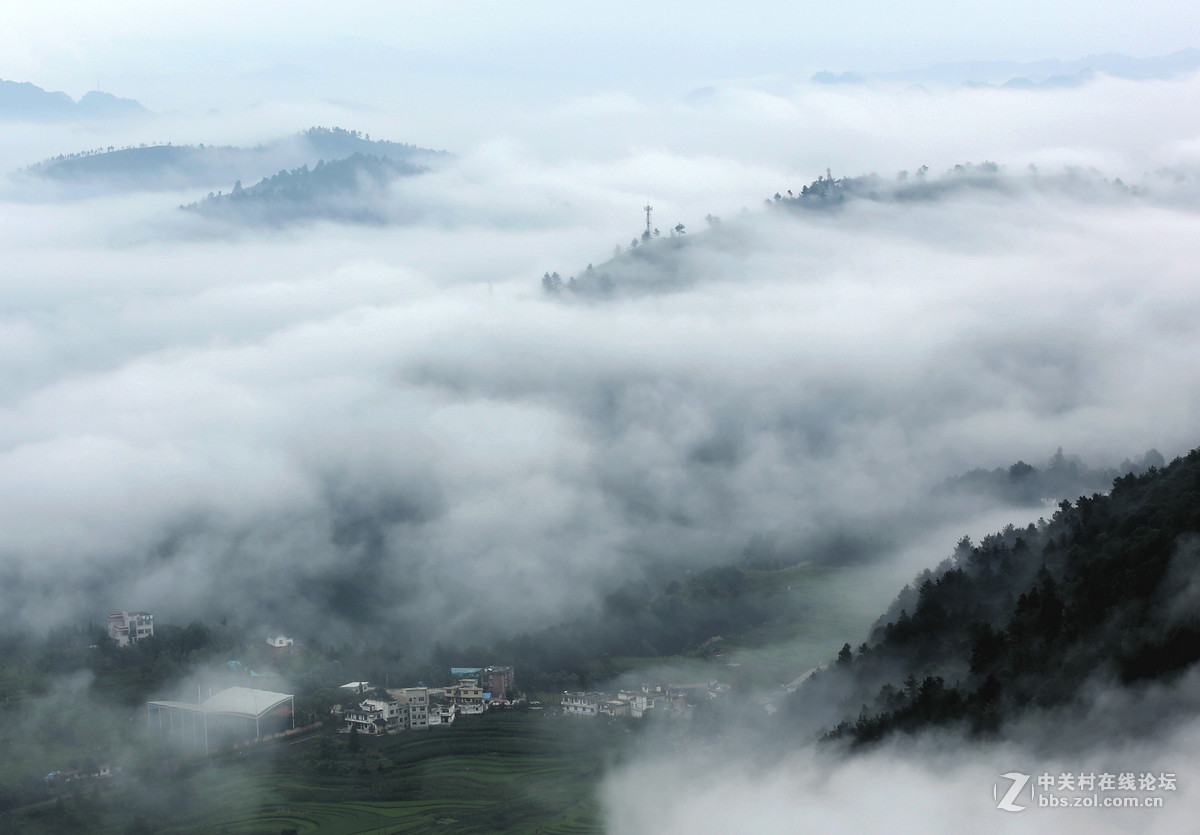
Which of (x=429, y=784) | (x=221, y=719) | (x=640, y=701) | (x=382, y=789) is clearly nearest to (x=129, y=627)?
(x=221, y=719)

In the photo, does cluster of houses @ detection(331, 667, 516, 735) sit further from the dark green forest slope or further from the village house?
the dark green forest slope

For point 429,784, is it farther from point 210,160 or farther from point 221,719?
point 210,160

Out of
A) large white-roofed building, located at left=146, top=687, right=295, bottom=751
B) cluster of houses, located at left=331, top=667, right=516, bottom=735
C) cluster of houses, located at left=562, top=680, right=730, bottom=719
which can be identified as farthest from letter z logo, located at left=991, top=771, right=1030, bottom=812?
large white-roofed building, located at left=146, top=687, right=295, bottom=751

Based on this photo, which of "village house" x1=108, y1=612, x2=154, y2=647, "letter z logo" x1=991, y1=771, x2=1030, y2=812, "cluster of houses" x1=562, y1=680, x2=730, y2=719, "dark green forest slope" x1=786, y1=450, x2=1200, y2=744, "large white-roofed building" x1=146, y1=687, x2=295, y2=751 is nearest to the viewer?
"letter z logo" x1=991, y1=771, x2=1030, y2=812

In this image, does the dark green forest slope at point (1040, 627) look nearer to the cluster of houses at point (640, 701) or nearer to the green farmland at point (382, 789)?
the cluster of houses at point (640, 701)

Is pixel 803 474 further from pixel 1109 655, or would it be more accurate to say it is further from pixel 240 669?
pixel 1109 655

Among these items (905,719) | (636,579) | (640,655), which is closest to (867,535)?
(636,579)
